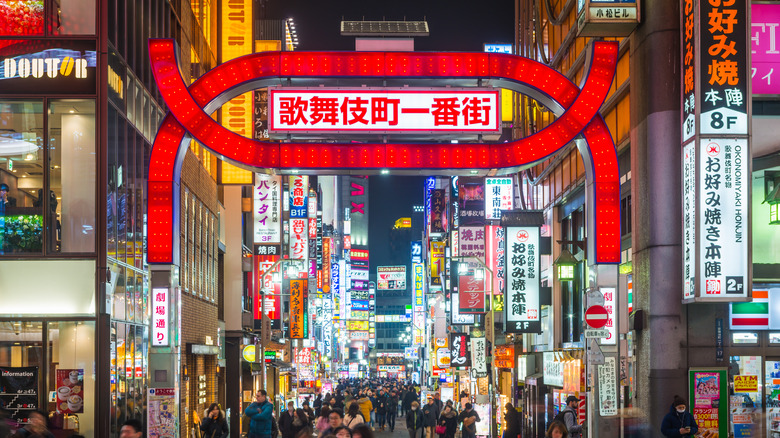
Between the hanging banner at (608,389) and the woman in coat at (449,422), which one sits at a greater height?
the hanging banner at (608,389)

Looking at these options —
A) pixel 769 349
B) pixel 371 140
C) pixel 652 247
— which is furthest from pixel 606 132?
pixel 769 349

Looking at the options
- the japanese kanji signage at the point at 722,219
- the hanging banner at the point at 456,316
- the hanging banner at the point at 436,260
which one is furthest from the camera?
the hanging banner at the point at 436,260

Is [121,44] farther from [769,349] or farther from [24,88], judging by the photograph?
[769,349]

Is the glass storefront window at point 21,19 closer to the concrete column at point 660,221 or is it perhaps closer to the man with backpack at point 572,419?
the concrete column at point 660,221

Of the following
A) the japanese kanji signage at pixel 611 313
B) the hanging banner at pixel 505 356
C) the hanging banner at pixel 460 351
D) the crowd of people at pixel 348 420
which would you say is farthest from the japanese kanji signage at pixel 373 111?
the hanging banner at pixel 460 351

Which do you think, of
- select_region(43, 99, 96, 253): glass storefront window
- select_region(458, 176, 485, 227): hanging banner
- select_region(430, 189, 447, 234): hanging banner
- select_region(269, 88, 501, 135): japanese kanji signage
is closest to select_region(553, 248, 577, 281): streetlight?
select_region(269, 88, 501, 135): japanese kanji signage

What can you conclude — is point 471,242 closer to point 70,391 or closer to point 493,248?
point 493,248

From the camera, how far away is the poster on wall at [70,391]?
19516 millimetres

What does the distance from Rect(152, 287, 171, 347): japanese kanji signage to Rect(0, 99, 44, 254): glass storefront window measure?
412cm

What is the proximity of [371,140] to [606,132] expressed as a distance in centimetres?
422

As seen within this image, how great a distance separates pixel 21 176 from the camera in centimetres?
1991

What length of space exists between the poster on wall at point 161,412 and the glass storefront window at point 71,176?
14.3 feet

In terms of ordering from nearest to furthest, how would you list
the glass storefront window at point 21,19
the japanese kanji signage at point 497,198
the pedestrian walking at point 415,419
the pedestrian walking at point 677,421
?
1. the pedestrian walking at point 677,421
2. the glass storefront window at point 21,19
3. the pedestrian walking at point 415,419
4. the japanese kanji signage at point 497,198

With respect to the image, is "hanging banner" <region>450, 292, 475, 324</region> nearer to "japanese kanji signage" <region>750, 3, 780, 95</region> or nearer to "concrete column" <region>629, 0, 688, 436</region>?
"concrete column" <region>629, 0, 688, 436</region>
